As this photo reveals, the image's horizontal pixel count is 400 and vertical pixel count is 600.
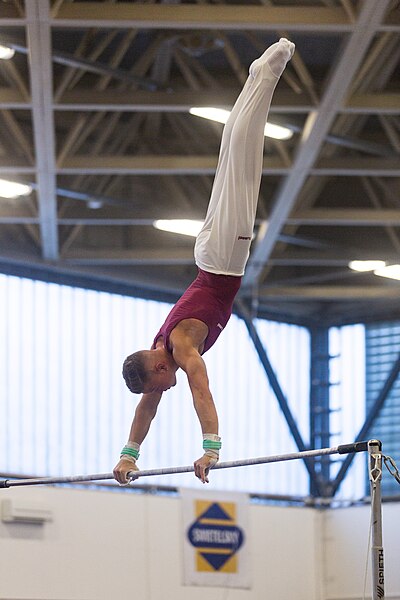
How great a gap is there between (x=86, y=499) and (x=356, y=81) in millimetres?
4755

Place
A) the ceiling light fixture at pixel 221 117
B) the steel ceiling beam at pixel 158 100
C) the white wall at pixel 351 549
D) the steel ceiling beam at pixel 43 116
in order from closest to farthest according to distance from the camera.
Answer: the steel ceiling beam at pixel 43 116, the steel ceiling beam at pixel 158 100, the ceiling light fixture at pixel 221 117, the white wall at pixel 351 549

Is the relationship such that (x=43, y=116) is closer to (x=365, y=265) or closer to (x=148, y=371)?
(x=148, y=371)

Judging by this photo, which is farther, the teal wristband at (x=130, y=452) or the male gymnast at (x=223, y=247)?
the teal wristband at (x=130, y=452)

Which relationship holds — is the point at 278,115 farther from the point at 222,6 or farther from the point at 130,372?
the point at 130,372

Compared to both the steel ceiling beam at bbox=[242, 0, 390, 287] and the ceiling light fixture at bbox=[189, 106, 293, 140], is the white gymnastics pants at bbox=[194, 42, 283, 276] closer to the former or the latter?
the steel ceiling beam at bbox=[242, 0, 390, 287]

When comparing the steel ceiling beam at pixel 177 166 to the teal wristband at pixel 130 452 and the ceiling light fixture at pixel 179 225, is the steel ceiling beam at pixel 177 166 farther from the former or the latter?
the teal wristband at pixel 130 452

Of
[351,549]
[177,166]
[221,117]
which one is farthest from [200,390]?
[351,549]

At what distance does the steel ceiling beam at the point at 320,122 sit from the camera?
820cm

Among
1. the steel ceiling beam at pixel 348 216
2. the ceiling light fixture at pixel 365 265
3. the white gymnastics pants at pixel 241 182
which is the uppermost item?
the steel ceiling beam at pixel 348 216

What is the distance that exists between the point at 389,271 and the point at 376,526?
8.96 metres

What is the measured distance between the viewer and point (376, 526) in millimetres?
4984

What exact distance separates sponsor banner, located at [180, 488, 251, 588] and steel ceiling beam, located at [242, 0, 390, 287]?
288cm

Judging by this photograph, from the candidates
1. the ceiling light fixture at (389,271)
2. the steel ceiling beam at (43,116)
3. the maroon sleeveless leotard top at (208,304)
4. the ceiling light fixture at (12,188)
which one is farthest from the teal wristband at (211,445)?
the ceiling light fixture at (389,271)

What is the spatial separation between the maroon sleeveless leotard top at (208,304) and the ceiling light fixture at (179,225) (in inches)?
236
